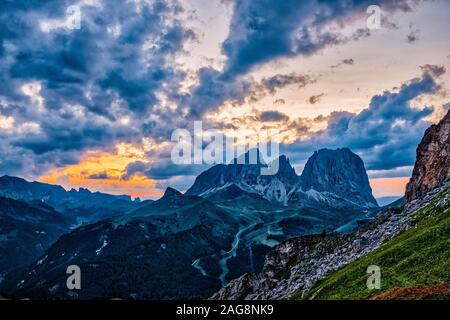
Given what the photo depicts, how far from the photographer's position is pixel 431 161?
16550cm

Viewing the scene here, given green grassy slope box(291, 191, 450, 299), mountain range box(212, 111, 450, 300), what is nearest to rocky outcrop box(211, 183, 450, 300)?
mountain range box(212, 111, 450, 300)

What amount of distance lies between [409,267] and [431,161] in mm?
118963

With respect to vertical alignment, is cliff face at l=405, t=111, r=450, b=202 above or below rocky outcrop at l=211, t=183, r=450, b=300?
above

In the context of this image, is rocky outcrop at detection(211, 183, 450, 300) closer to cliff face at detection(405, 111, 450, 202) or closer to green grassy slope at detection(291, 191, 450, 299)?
green grassy slope at detection(291, 191, 450, 299)

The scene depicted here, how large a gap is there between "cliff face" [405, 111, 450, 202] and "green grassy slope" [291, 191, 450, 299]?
75.0 m

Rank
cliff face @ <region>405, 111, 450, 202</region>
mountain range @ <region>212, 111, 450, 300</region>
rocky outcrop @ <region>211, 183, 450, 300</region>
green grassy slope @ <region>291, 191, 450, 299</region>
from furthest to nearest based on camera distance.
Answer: cliff face @ <region>405, 111, 450, 202</region> → rocky outcrop @ <region>211, 183, 450, 300</region> → mountain range @ <region>212, 111, 450, 300</region> → green grassy slope @ <region>291, 191, 450, 299</region>

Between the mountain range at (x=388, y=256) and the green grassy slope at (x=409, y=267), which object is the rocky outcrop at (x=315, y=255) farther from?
the green grassy slope at (x=409, y=267)

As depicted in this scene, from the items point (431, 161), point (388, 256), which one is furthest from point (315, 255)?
point (431, 161)

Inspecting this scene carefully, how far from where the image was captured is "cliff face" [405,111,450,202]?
153875mm

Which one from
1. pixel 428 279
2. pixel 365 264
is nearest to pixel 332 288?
pixel 365 264

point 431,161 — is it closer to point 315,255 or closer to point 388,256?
point 315,255

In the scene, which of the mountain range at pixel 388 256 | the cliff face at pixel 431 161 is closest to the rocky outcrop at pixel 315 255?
the mountain range at pixel 388 256
